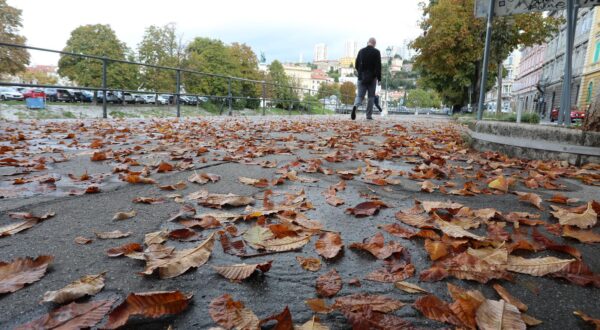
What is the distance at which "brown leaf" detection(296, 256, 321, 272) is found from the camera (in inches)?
53.4

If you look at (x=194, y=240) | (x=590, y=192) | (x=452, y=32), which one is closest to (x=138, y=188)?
(x=194, y=240)

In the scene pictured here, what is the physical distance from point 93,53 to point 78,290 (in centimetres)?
5133

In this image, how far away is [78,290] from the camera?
114cm

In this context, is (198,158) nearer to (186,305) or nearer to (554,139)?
(186,305)

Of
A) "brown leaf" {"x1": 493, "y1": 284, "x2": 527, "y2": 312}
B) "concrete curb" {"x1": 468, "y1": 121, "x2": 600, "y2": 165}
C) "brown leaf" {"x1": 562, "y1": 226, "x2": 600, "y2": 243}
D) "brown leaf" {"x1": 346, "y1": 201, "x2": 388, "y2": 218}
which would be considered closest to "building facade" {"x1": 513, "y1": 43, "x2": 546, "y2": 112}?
"concrete curb" {"x1": 468, "y1": 121, "x2": 600, "y2": 165}

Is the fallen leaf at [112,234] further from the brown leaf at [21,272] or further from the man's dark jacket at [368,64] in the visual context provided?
the man's dark jacket at [368,64]

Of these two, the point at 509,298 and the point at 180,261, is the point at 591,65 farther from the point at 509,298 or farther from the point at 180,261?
the point at 180,261

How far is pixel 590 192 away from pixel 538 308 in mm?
1930

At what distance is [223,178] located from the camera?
273cm

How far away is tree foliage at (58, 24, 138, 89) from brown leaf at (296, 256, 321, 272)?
1603 inches

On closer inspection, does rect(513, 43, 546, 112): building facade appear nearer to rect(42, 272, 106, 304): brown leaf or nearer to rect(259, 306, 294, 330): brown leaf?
rect(259, 306, 294, 330): brown leaf

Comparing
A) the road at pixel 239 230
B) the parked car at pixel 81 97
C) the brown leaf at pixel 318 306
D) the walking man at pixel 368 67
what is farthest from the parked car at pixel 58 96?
the brown leaf at pixel 318 306

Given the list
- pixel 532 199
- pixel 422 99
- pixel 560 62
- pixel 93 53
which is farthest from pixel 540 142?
pixel 422 99

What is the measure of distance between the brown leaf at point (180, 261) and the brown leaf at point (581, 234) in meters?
1.54
